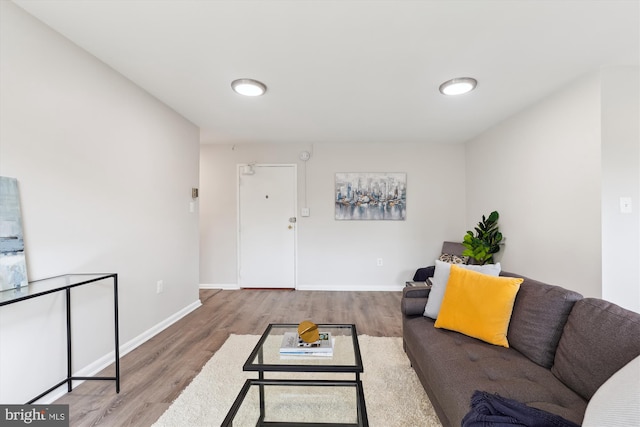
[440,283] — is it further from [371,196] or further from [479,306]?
[371,196]

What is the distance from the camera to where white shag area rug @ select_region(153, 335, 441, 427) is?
1585 millimetres

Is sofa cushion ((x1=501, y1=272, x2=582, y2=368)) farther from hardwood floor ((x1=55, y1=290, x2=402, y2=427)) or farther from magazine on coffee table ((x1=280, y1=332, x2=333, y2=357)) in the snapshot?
hardwood floor ((x1=55, y1=290, x2=402, y2=427))

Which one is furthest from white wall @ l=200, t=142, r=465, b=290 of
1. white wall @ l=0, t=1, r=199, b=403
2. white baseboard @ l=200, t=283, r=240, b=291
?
white wall @ l=0, t=1, r=199, b=403

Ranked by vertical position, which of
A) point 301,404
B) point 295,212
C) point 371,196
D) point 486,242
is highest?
point 371,196

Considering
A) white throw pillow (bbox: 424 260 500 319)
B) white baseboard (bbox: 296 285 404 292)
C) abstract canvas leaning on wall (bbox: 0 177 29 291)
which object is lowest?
white baseboard (bbox: 296 285 404 292)

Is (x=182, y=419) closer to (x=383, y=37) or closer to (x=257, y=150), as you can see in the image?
(x=383, y=37)

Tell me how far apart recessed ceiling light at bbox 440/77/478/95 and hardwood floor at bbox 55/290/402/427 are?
232 centimetres

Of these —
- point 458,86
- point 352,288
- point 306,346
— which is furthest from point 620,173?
point 352,288

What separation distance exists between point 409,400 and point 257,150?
3.82 m

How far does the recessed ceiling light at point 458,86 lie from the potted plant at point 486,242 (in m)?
1.72

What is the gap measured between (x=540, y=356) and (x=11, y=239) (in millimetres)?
2850

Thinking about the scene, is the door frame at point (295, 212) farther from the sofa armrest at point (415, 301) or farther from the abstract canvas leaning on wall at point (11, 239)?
the abstract canvas leaning on wall at point (11, 239)

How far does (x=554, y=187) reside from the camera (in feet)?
8.46

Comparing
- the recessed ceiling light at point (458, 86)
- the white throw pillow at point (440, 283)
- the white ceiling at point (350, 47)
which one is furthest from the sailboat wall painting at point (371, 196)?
the white throw pillow at point (440, 283)
